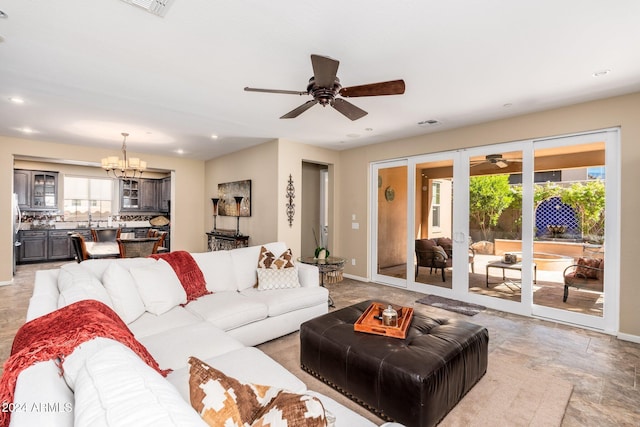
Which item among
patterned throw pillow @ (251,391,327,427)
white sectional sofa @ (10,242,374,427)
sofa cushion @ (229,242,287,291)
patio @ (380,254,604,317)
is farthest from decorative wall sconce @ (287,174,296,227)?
patterned throw pillow @ (251,391,327,427)

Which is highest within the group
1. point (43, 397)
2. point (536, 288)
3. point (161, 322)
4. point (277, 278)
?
point (43, 397)

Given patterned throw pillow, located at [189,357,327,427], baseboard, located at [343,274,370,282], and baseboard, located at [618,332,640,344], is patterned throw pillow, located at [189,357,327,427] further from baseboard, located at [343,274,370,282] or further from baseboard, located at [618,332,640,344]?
baseboard, located at [343,274,370,282]

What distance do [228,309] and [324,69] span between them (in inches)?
85.7

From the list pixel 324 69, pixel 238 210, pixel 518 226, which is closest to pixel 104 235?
pixel 238 210

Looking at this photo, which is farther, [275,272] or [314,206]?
[314,206]

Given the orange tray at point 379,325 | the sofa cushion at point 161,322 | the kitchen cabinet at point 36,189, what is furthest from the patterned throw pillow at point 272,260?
the kitchen cabinet at point 36,189

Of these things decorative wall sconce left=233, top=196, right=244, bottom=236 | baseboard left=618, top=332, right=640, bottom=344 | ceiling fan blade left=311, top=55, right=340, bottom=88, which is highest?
ceiling fan blade left=311, top=55, right=340, bottom=88

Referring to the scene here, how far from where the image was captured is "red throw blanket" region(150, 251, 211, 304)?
9.82 ft

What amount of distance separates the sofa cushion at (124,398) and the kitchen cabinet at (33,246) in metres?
8.98

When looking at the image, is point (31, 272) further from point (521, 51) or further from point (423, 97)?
point (521, 51)

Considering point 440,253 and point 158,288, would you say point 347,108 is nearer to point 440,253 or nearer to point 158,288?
point 158,288

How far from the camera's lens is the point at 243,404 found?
955 mm

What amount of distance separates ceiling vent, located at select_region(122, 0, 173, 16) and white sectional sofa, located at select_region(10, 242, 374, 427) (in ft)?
6.09

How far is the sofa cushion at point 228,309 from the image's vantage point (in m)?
2.63
